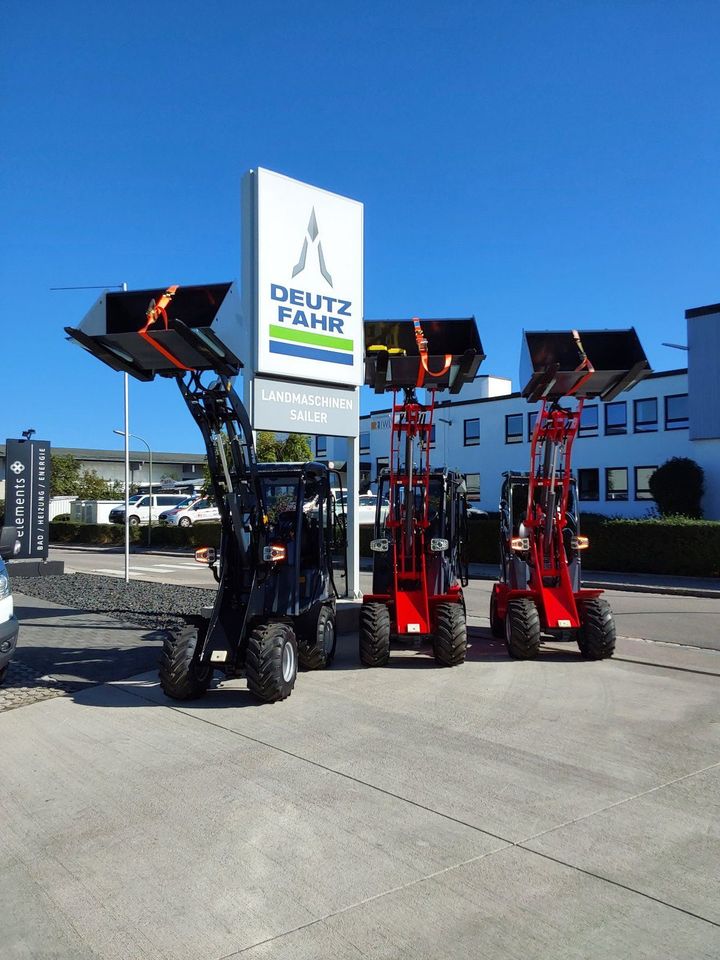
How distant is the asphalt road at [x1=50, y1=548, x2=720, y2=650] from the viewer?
1227 centimetres

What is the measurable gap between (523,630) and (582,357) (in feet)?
11.6

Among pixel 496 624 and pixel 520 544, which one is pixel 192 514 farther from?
pixel 520 544

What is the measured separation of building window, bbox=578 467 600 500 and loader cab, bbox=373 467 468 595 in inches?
1014

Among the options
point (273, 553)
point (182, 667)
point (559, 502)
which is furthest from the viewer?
point (559, 502)

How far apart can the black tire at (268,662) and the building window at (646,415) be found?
1146 inches

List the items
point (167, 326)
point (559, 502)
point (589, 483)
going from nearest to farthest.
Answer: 1. point (167, 326)
2. point (559, 502)
3. point (589, 483)

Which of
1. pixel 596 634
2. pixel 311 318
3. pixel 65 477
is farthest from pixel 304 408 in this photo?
pixel 65 477

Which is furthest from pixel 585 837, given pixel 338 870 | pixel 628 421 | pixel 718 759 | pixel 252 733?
pixel 628 421

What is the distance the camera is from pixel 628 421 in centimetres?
3416

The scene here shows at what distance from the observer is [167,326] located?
7.52 meters

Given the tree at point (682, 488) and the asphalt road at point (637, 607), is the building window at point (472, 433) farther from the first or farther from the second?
the asphalt road at point (637, 607)

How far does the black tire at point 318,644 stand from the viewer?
8.89m

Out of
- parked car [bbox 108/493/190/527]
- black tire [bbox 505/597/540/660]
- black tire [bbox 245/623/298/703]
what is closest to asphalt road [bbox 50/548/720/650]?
black tire [bbox 505/597/540/660]

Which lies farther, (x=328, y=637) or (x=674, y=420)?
(x=674, y=420)
